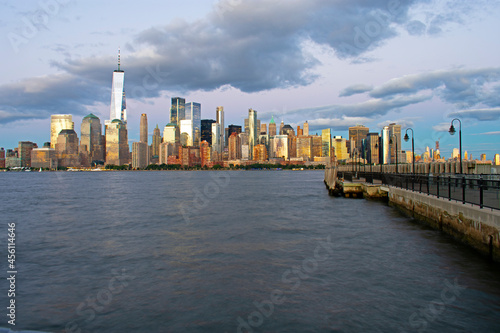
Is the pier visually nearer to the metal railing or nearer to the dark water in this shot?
the metal railing

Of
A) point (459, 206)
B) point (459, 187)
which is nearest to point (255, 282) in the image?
point (459, 206)

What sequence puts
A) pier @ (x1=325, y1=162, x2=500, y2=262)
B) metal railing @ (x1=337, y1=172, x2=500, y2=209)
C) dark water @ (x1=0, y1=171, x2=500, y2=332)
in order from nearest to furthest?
1. dark water @ (x1=0, y1=171, x2=500, y2=332)
2. pier @ (x1=325, y1=162, x2=500, y2=262)
3. metal railing @ (x1=337, y1=172, x2=500, y2=209)

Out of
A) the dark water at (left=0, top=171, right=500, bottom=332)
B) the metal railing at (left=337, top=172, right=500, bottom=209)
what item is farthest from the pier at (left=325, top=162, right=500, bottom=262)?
the dark water at (left=0, top=171, right=500, bottom=332)

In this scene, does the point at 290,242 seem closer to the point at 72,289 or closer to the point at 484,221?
the point at 484,221

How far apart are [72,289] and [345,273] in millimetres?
9856

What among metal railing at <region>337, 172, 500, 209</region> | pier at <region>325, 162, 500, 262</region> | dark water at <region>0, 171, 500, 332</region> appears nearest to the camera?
dark water at <region>0, 171, 500, 332</region>

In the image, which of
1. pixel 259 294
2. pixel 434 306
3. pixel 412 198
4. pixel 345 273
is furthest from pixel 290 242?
pixel 412 198

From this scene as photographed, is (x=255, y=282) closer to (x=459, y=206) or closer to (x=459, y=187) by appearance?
(x=459, y=206)

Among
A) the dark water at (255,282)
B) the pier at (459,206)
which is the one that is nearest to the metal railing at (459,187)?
the pier at (459,206)

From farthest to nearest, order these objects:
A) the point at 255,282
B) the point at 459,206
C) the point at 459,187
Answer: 1. the point at 459,187
2. the point at 459,206
3. the point at 255,282

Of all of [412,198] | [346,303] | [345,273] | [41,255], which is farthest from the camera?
[412,198]

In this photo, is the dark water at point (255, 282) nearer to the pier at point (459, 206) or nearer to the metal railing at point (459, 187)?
the pier at point (459, 206)

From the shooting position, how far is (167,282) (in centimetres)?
1295

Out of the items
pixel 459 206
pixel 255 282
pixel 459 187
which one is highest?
pixel 459 187
